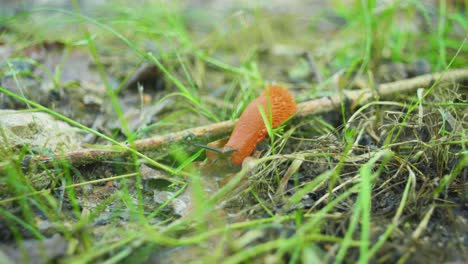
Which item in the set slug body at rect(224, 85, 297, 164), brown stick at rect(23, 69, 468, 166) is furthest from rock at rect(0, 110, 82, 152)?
slug body at rect(224, 85, 297, 164)

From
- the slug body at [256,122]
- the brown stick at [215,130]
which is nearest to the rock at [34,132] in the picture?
the brown stick at [215,130]

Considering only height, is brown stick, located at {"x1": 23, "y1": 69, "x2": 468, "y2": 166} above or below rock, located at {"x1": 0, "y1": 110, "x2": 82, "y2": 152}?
below

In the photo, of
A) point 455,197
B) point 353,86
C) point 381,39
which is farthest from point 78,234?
point 381,39

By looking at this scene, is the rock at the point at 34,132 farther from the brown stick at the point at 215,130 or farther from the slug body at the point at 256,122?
the slug body at the point at 256,122

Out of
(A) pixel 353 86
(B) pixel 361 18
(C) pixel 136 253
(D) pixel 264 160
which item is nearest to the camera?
(C) pixel 136 253

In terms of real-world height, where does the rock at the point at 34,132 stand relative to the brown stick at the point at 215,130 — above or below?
above

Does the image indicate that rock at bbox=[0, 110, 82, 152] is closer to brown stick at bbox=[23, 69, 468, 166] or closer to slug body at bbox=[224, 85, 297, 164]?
brown stick at bbox=[23, 69, 468, 166]

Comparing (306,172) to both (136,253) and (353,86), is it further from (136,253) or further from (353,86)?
(353,86)
